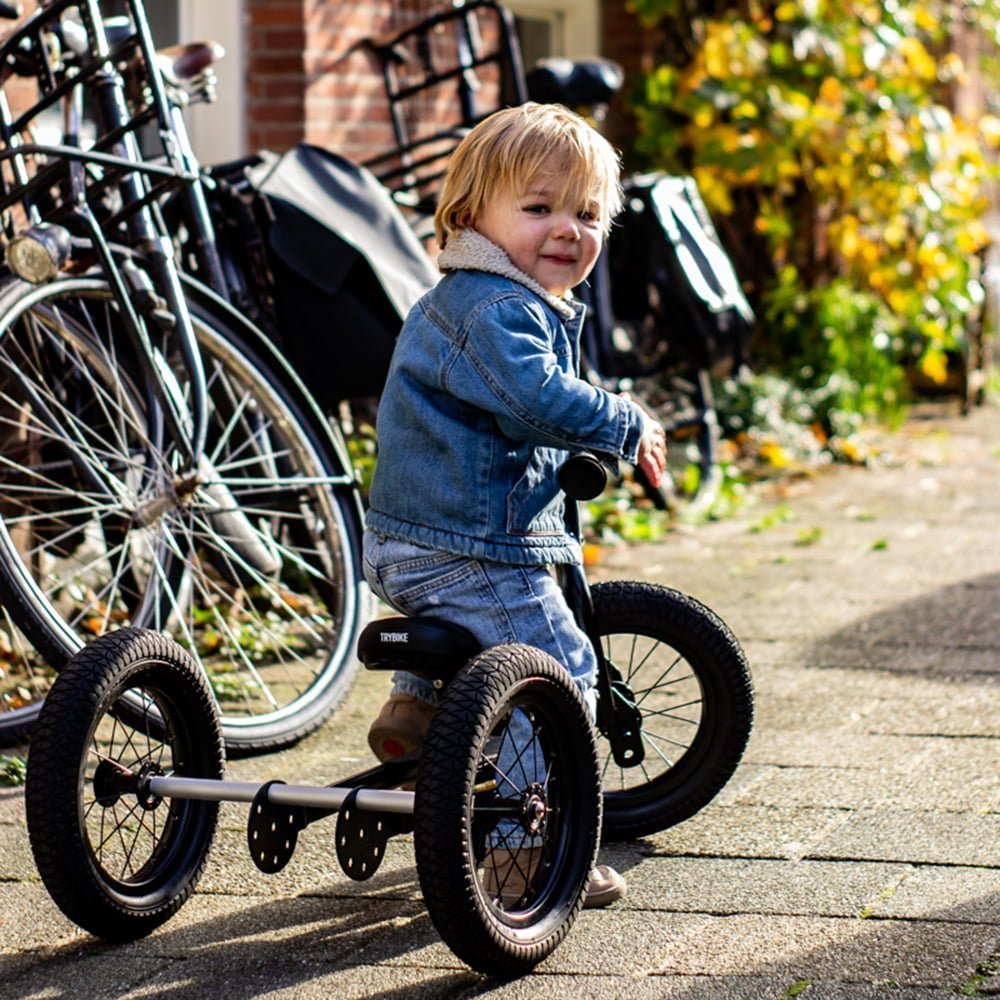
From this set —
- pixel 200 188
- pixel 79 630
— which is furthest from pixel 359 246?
pixel 79 630

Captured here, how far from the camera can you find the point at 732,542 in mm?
5879

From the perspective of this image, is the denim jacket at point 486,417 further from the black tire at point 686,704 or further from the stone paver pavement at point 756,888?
the stone paver pavement at point 756,888

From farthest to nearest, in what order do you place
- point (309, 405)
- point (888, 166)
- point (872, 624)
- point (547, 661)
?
1. point (888, 166)
2. point (872, 624)
3. point (309, 405)
4. point (547, 661)

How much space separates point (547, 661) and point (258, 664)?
1.83m

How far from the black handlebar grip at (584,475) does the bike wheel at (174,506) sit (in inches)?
43.1

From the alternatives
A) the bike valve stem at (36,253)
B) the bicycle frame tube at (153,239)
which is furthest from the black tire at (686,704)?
the bike valve stem at (36,253)

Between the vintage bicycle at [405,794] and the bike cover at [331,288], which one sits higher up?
the bike cover at [331,288]

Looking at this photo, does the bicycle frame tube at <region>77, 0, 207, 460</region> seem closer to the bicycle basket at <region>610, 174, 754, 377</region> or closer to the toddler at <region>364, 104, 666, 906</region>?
the toddler at <region>364, 104, 666, 906</region>

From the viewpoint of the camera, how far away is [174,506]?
11.8 ft

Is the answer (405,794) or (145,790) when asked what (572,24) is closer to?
(145,790)

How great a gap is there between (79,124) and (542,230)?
1.71 metres

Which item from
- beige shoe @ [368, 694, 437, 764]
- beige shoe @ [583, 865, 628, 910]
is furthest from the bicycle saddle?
beige shoe @ [583, 865, 628, 910]

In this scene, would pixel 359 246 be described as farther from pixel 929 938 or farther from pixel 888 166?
pixel 888 166

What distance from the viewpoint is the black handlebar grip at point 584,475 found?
8.43 ft
